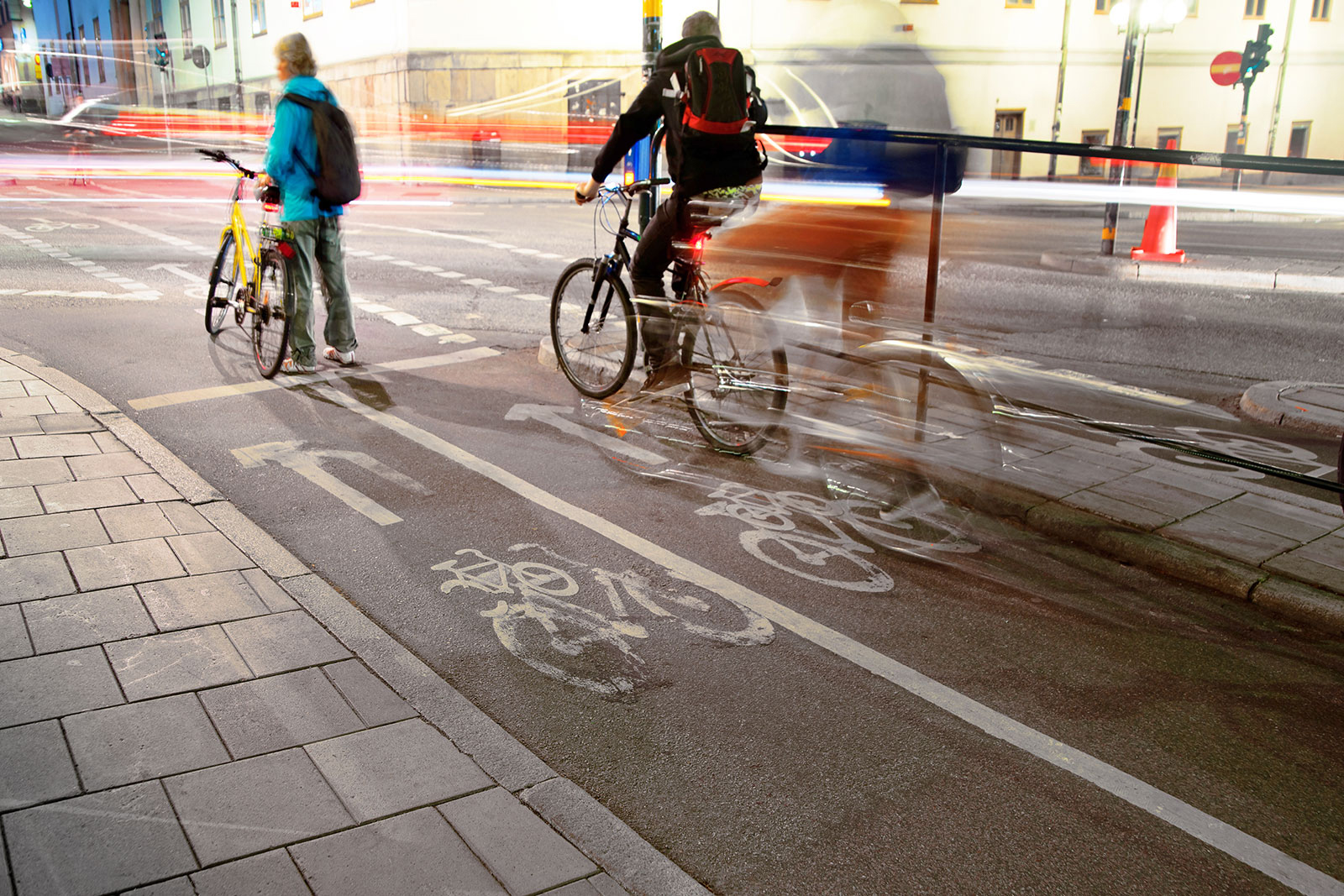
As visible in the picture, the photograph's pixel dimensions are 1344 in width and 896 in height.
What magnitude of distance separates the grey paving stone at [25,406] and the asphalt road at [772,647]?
0.50 metres

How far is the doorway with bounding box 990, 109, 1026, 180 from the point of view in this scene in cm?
3222

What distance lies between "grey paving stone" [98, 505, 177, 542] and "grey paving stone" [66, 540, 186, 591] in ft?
0.24

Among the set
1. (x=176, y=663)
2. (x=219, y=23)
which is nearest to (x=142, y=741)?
(x=176, y=663)

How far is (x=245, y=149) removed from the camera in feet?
116

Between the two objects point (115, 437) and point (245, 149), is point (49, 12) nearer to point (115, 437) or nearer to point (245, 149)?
point (245, 149)

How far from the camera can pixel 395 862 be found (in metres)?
2.35

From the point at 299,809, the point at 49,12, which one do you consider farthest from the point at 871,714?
the point at 49,12

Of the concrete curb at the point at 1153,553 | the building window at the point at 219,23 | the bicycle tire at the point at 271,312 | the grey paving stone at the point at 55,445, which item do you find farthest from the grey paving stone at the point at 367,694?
the building window at the point at 219,23

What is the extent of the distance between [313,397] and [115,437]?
1413 millimetres

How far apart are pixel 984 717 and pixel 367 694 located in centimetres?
185

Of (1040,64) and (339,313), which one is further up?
(1040,64)

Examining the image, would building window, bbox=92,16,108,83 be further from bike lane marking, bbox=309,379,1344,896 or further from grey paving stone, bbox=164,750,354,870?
grey paving stone, bbox=164,750,354,870

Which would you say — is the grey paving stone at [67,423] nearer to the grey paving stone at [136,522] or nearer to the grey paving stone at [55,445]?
the grey paving stone at [55,445]

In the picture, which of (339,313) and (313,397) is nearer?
(313,397)
